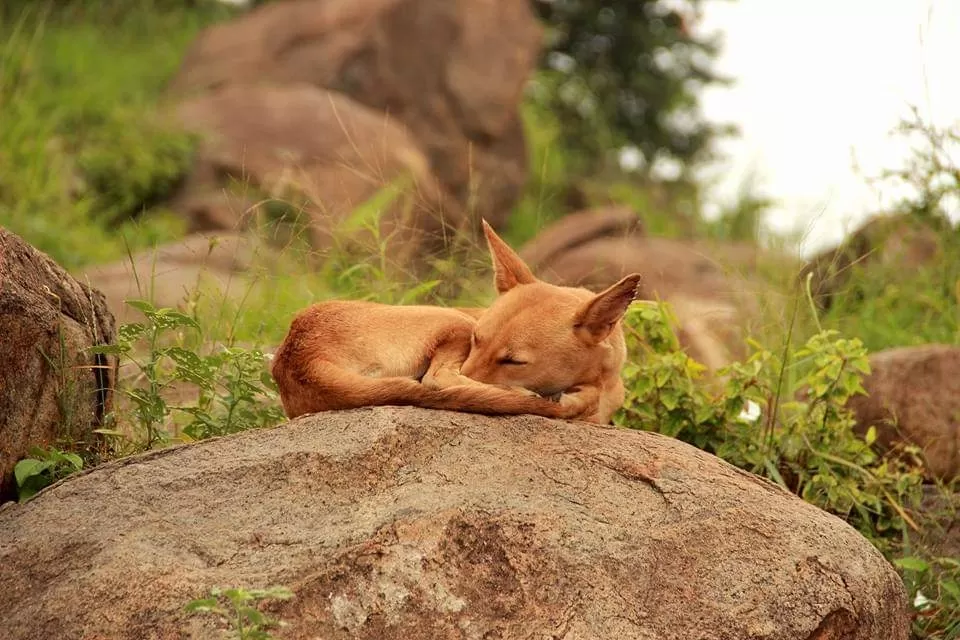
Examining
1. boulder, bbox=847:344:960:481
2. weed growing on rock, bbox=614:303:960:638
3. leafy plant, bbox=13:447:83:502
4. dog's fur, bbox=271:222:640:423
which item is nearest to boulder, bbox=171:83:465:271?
boulder, bbox=847:344:960:481

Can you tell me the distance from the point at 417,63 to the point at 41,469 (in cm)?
1085

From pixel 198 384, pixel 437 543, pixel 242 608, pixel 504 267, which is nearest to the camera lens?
pixel 242 608

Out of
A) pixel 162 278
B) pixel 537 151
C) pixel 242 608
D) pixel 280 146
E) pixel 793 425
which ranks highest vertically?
pixel 242 608

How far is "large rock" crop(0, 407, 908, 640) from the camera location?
3.48 meters

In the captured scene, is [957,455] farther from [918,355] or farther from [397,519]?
[397,519]

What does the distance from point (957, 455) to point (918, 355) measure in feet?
1.75

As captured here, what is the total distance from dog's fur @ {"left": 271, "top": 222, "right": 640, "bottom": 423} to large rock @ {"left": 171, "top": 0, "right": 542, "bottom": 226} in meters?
9.44

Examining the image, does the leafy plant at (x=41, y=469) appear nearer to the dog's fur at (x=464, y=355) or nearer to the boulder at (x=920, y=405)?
the dog's fur at (x=464, y=355)

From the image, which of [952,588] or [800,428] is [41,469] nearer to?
[800,428]

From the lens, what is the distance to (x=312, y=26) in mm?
14383

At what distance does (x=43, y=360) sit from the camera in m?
4.30

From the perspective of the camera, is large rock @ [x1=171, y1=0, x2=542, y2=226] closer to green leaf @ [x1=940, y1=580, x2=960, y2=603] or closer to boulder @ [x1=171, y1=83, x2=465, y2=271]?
boulder @ [x1=171, y1=83, x2=465, y2=271]

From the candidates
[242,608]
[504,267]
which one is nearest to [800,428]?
[504,267]

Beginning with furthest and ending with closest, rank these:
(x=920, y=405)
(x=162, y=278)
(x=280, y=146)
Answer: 1. (x=280, y=146)
2. (x=162, y=278)
3. (x=920, y=405)
